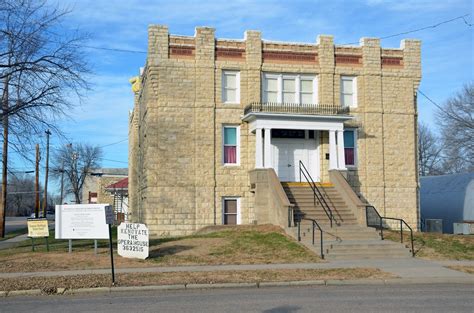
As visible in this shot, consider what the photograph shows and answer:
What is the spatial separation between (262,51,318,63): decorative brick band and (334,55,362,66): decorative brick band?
116 cm

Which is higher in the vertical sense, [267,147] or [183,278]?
[267,147]

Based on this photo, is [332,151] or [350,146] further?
[350,146]

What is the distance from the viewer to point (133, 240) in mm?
17266

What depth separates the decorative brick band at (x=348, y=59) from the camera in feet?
91.5

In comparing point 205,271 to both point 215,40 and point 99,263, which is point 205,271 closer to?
point 99,263

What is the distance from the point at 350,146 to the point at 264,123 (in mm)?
5161

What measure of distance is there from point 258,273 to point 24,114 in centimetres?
1036

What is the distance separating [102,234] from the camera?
18.5 metres

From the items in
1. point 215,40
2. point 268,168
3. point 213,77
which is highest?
point 215,40

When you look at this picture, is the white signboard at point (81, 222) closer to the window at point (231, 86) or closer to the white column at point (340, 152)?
the window at point (231, 86)

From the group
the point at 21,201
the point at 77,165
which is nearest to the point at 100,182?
the point at 77,165

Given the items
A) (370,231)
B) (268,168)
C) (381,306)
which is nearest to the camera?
(381,306)

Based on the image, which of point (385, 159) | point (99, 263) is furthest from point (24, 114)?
point (385, 159)

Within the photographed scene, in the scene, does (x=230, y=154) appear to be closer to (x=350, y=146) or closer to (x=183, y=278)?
(x=350, y=146)
